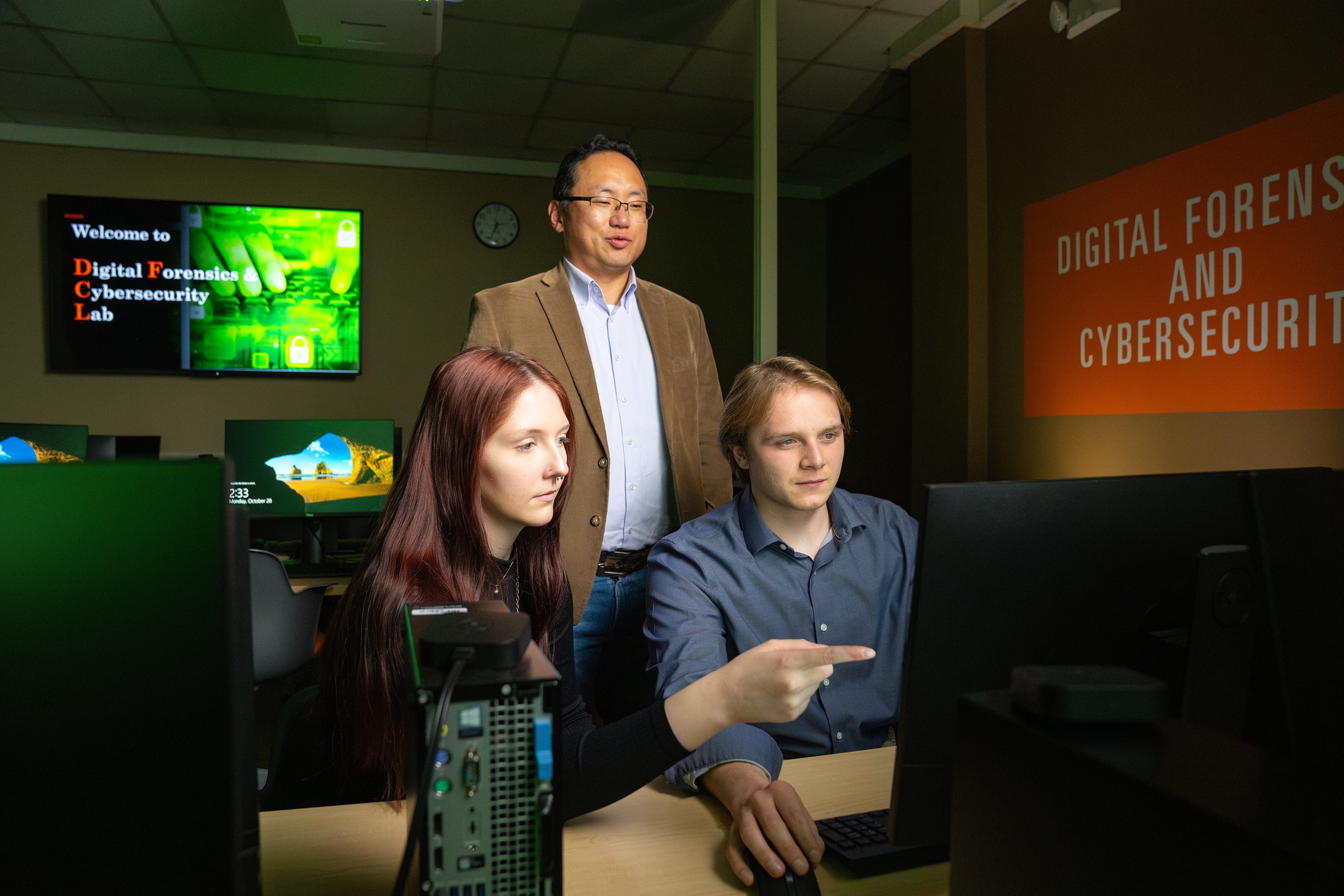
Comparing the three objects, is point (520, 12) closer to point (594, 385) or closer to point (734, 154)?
point (734, 154)

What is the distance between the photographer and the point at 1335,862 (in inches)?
12.6

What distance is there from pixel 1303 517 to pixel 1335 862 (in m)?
0.39

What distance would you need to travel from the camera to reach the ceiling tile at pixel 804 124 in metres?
4.33

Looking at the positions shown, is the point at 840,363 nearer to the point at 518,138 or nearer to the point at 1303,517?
the point at 518,138

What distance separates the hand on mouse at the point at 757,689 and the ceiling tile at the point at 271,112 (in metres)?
4.20

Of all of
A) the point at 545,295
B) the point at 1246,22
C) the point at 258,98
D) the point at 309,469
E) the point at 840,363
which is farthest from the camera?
the point at 840,363

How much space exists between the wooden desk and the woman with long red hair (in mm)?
55

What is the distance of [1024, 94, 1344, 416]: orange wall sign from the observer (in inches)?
86.1

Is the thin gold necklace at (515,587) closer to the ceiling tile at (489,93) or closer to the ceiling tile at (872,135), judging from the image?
the ceiling tile at (489,93)

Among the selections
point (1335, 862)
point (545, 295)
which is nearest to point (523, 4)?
point (545, 295)

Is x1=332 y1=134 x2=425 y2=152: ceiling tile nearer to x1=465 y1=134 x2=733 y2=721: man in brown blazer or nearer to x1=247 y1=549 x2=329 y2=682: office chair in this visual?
x1=247 y1=549 x2=329 y2=682: office chair

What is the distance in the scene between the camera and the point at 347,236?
15.4 ft

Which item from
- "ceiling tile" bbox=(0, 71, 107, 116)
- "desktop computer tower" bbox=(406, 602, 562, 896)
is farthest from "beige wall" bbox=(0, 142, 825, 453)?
"desktop computer tower" bbox=(406, 602, 562, 896)

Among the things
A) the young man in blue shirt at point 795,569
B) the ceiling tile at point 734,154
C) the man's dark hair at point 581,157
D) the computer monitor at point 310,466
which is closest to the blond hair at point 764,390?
the young man in blue shirt at point 795,569
